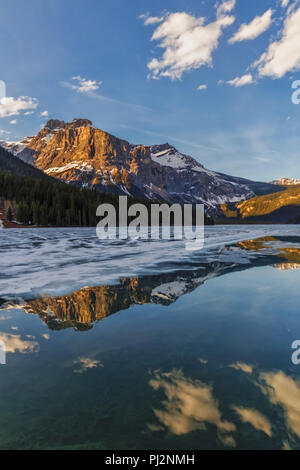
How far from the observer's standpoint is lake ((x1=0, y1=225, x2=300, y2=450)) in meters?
3.67

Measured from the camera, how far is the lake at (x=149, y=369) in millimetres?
3666

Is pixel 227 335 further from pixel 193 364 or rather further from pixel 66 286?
pixel 66 286

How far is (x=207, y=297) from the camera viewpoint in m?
10.5

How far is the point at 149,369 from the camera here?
5320 mm

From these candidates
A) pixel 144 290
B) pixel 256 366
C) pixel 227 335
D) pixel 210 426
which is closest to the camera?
pixel 210 426

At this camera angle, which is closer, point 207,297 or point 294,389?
point 294,389

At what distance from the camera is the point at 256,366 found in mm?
5445

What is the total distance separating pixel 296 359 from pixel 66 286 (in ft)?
31.5

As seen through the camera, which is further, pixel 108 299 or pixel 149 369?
pixel 108 299

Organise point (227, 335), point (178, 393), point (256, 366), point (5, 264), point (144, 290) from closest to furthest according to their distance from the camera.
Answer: point (178, 393) < point (256, 366) < point (227, 335) < point (144, 290) < point (5, 264)

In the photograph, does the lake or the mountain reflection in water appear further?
the mountain reflection in water

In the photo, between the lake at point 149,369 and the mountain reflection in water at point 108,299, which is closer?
the lake at point 149,369

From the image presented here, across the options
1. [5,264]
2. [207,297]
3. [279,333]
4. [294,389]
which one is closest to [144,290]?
[207,297]

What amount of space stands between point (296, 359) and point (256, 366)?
3.47 feet
